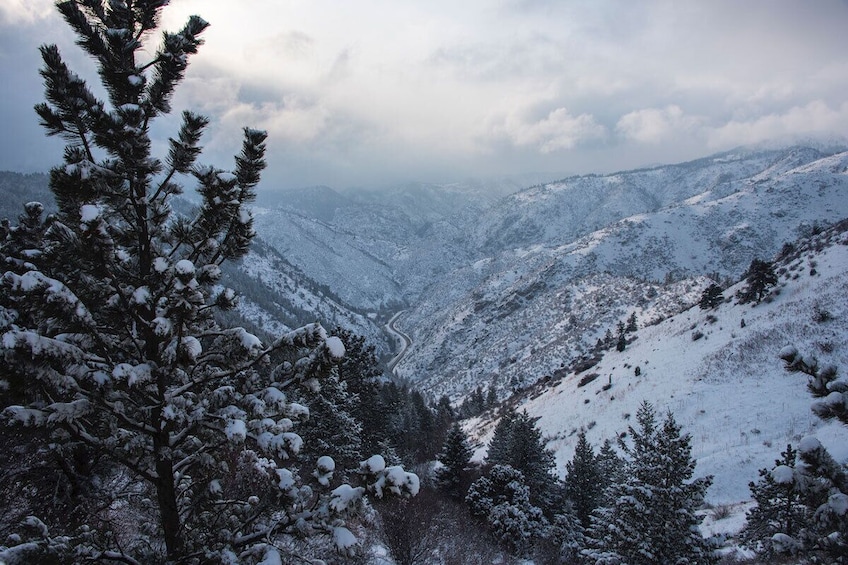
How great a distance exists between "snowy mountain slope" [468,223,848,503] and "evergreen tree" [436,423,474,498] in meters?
10.0

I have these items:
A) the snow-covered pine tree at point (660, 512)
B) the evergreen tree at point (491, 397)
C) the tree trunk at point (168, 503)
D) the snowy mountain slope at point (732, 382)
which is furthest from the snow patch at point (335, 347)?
the evergreen tree at point (491, 397)

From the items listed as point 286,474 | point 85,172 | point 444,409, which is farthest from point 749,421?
point 444,409

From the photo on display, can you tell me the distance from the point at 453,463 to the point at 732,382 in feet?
71.0

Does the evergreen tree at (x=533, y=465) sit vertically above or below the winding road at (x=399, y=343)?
below

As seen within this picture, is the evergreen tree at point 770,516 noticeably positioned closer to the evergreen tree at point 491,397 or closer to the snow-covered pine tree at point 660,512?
the snow-covered pine tree at point 660,512

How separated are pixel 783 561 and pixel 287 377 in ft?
43.9

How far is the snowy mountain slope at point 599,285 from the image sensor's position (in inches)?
3782

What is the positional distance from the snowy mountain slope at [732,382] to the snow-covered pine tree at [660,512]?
37.4 ft

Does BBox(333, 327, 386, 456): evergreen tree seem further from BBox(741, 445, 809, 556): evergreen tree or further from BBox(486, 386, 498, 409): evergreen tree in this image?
BBox(486, 386, 498, 409): evergreen tree

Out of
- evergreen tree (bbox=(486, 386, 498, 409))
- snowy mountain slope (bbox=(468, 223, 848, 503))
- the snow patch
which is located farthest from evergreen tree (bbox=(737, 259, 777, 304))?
the snow patch

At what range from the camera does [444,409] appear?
6638 cm

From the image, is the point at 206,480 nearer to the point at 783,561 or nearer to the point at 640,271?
the point at 783,561

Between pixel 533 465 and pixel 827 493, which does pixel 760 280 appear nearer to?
pixel 533 465

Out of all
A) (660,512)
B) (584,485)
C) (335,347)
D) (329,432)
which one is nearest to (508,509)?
(584,485)
